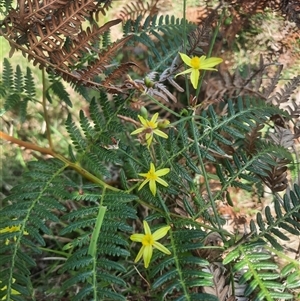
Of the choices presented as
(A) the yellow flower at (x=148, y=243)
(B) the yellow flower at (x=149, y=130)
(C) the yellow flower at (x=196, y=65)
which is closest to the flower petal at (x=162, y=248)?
(A) the yellow flower at (x=148, y=243)

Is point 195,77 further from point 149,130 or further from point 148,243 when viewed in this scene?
point 148,243

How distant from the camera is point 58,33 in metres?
1.50

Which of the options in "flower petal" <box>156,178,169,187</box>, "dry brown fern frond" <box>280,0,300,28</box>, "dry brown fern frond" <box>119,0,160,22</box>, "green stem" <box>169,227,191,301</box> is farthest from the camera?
"dry brown fern frond" <box>119,0,160,22</box>

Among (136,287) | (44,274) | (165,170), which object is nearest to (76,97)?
(44,274)

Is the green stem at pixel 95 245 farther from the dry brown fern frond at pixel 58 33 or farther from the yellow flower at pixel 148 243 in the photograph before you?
the dry brown fern frond at pixel 58 33

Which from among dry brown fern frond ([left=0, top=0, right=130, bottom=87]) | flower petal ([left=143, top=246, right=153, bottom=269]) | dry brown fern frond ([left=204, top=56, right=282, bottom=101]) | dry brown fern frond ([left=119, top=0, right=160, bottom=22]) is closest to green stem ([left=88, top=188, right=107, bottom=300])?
flower petal ([left=143, top=246, right=153, bottom=269])

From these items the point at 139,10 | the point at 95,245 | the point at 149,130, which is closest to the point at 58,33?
the point at 149,130

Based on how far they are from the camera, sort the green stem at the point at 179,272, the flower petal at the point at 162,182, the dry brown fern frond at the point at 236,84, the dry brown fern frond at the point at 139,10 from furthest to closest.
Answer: the dry brown fern frond at the point at 139,10
the dry brown fern frond at the point at 236,84
the flower petal at the point at 162,182
the green stem at the point at 179,272

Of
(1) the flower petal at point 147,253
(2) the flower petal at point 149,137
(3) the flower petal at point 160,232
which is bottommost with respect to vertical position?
(1) the flower petal at point 147,253

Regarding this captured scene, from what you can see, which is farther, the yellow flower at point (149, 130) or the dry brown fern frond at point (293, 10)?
the dry brown fern frond at point (293, 10)

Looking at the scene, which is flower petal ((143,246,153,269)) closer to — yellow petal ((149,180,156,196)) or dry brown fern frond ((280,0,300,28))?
yellow petal ((149,180,156,196))

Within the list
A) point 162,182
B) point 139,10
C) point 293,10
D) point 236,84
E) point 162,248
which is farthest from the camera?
point 139,10

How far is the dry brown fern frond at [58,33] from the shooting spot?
1.46 m

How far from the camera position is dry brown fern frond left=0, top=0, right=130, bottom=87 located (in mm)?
1464
